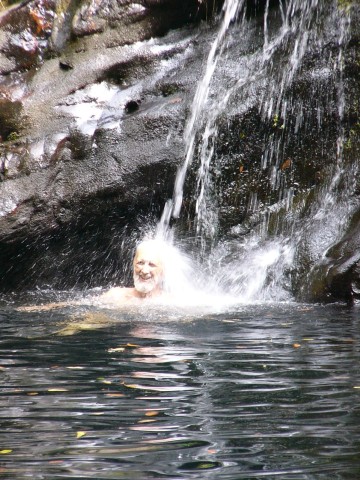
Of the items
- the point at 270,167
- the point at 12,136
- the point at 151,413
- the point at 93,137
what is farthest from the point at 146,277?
the point at 151,413

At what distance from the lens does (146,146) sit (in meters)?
11.3

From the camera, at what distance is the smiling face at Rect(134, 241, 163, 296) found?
32.1 feet

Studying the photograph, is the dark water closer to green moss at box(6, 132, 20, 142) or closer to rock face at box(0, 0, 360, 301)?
rock face at box(0, 0, 360, 301)

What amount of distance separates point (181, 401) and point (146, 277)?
574 centimetres

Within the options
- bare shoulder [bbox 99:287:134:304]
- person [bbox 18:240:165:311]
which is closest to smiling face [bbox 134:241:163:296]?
person [bbox 18:240:165:311]

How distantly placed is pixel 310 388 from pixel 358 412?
599mm

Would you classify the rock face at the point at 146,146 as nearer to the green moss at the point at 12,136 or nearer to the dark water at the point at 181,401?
the green moss at the point at 12,136

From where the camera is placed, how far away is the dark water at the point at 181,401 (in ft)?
10.2

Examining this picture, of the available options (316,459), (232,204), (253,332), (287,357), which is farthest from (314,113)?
(316,459)

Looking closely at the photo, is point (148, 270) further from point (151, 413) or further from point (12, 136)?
point (151, 413)

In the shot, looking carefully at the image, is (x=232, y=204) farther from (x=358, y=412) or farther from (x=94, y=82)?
(x=358, y=412)

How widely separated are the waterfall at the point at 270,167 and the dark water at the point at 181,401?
305 centimetres

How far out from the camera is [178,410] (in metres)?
3.94

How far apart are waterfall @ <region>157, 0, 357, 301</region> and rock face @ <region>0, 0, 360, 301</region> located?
0.12 ft
